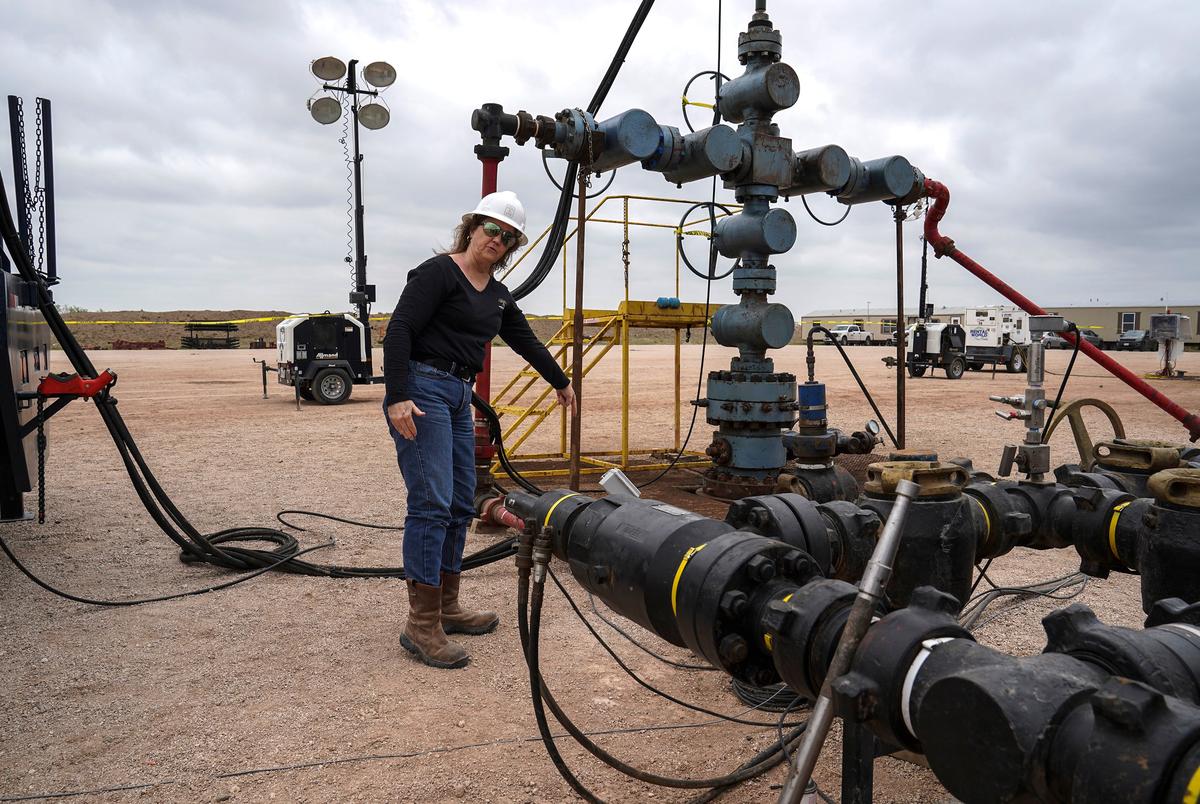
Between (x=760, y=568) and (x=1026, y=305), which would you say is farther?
(x=1026, y=305)

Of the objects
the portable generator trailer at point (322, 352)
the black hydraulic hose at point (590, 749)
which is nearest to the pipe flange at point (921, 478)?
the black hydraulic hose at point (590, 749)

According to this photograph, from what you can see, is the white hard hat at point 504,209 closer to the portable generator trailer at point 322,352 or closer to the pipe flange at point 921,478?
the pipe flange at point 921,478

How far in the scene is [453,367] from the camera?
3855mm

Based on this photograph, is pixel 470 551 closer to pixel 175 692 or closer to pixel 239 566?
pixel 239 566

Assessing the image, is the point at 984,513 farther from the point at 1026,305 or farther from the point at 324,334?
the point at 324,334

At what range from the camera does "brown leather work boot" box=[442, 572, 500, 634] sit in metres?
4.12

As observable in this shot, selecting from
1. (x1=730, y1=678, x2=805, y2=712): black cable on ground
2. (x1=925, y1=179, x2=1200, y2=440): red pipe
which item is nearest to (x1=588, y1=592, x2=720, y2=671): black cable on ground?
(x1=730, y1=678, x2=805, y2=712): black cable on ground

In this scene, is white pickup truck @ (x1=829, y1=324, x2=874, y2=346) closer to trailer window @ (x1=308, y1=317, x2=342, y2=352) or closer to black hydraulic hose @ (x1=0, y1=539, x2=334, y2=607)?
trailer window @ (x1=308, y1=317, x2=342, y2=352)

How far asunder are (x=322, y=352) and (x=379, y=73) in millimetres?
4892

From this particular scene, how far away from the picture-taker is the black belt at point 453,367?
150 inches

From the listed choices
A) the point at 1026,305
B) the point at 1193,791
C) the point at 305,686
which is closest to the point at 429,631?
the point at 305,686

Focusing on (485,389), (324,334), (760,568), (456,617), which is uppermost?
(324,334)

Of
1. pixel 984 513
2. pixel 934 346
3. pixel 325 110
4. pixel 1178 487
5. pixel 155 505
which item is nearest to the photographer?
pixel 1178 487

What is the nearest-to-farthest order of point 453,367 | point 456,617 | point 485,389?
point 453,367, point 456,617, point 485,389
